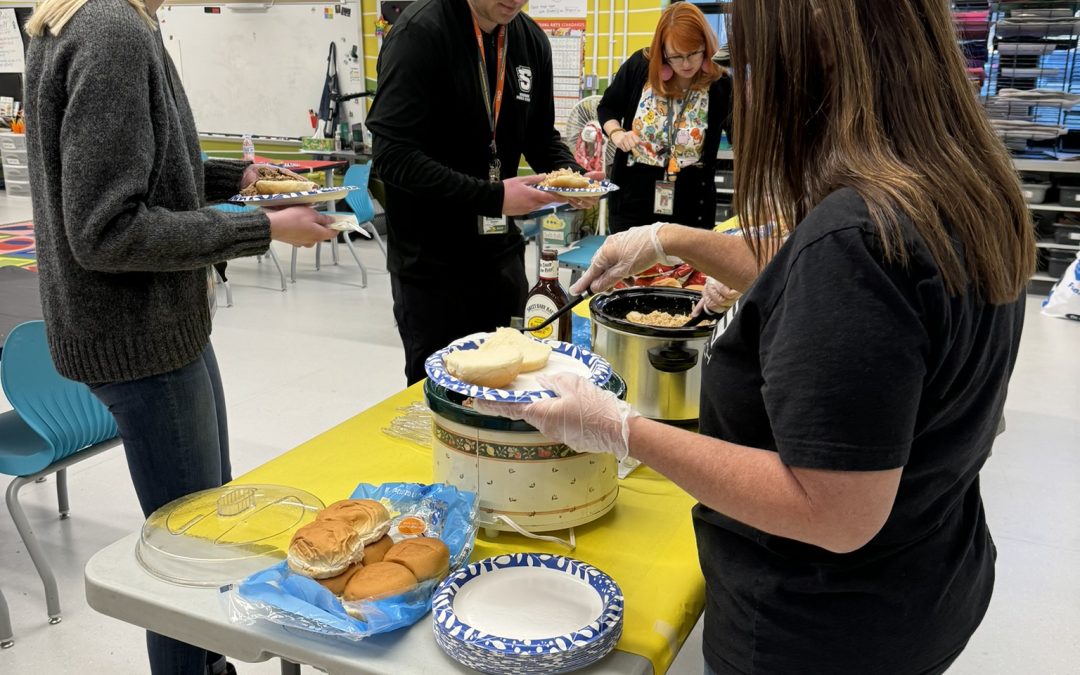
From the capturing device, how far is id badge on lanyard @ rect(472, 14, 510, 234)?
88.4 inches

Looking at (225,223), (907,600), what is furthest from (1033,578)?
(225,223)

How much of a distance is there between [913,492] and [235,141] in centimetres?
865

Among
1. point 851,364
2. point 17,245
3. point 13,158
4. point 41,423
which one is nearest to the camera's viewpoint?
point 851,364

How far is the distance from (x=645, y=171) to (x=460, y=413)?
9.09 ft

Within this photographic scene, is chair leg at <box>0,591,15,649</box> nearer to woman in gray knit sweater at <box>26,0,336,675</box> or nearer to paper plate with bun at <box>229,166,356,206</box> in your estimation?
woman in gray knit sweater at <box>26,0,336,675</box>

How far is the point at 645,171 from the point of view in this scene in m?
3.77

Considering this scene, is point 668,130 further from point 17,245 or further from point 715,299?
point 17,245

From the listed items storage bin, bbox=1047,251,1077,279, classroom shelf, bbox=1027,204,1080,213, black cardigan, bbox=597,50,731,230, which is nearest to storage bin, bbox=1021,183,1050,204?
classroom shelf, bbox=1027,204,1080,213

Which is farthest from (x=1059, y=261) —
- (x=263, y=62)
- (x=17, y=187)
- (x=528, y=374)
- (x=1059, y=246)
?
(x=17, y=187)

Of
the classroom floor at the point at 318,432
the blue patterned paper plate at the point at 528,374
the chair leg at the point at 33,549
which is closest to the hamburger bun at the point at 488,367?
the blue patterned paper plate at the point at 528,374

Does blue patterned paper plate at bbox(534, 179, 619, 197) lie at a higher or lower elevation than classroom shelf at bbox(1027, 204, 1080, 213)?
higher

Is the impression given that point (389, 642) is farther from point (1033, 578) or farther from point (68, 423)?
point (1033, 578)

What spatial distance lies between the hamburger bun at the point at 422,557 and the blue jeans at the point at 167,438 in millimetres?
683

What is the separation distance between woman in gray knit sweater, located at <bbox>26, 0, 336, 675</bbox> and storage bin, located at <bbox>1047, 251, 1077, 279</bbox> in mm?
5682
